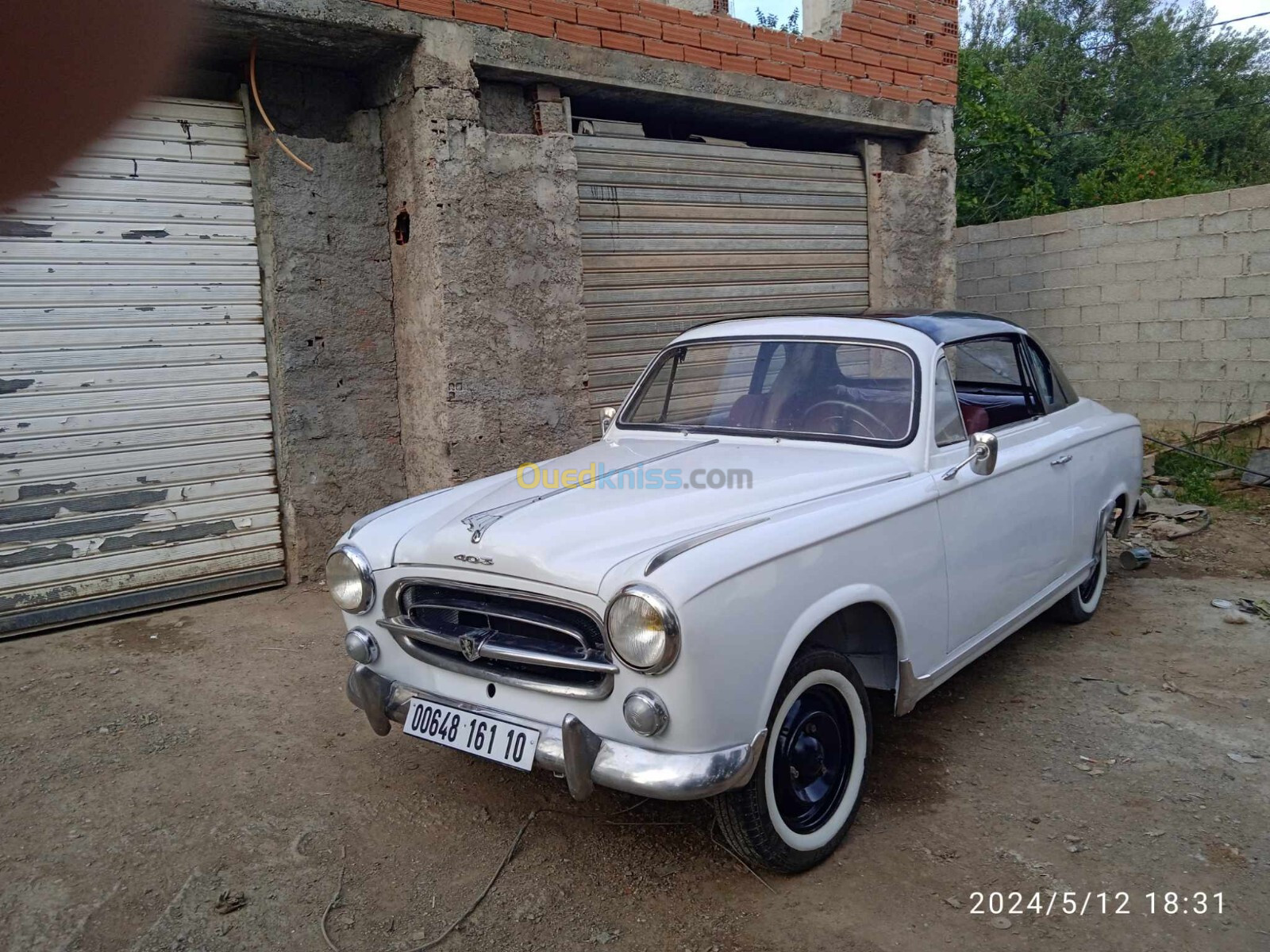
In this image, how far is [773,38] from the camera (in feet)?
22.0

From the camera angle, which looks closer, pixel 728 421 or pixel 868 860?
pixel 868 860

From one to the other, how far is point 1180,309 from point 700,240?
4.60 m

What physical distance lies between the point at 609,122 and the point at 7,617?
15.0 ft

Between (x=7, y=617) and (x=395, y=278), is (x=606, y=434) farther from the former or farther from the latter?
(x=7, y=617)

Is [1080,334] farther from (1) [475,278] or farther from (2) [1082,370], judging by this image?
(1) [475,278]

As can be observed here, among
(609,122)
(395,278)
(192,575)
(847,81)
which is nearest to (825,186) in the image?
(847,81)

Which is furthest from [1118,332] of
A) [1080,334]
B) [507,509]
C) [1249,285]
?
[507,509]

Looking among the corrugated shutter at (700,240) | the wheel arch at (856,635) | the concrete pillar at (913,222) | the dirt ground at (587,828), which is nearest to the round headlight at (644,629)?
the wheel arch at (856,635)

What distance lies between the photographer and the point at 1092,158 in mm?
16328

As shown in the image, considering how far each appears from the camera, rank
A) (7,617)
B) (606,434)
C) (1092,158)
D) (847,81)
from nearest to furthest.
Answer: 1. (606,434)
2. (7,617)
3. (847,81)
4. (1092,158)

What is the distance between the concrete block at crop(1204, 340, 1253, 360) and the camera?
7.95m

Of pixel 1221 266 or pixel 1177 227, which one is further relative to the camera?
pixel 1177 227

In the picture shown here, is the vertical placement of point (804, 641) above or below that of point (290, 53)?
below

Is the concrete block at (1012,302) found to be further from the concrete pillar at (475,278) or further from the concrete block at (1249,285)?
the concrete pillar at (475,278)
